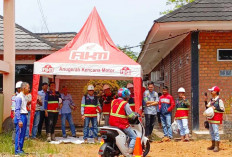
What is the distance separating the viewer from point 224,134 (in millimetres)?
12422

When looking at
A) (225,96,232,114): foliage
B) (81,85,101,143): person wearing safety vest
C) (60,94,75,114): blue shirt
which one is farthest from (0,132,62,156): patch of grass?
(225,96,232,114): foliage

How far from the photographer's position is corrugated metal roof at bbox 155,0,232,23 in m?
12.9

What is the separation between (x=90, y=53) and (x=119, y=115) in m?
4.75

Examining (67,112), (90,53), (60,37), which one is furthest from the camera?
(60,37)

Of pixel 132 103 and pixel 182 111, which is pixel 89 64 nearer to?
pixel 132 103

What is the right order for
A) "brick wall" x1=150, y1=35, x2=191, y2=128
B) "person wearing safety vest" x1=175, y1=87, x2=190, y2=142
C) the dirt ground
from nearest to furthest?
1. the dirt ground
2. "person wearing safety vest" x1=175, y1=87, x2=190, y2=142
3. "brick wall" x1=150, y1=35, x2=191, y2=128

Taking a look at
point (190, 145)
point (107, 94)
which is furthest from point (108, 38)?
point (190, 145)

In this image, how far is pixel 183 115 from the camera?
12.7 meters

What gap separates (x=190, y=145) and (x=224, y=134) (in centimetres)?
140

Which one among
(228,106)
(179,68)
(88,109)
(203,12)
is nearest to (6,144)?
(88,109)

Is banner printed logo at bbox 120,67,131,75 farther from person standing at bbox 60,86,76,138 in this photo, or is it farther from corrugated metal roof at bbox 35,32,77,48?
corrugated metal roof at bbox 35,32,77,48

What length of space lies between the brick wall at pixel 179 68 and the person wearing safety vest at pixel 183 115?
1.28 m

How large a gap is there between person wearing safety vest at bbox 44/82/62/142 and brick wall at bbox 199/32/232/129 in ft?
16.0

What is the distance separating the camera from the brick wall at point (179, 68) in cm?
1416
